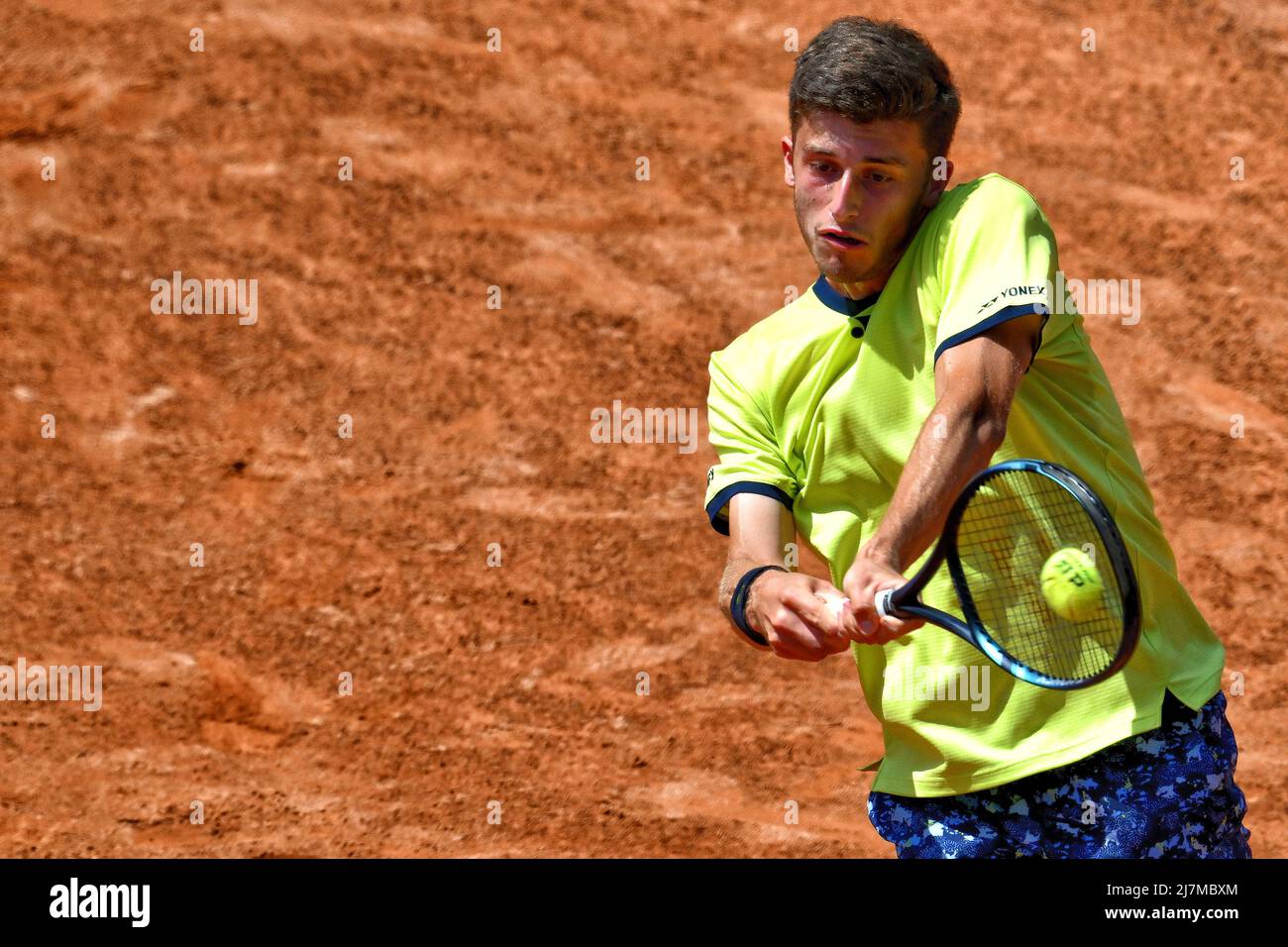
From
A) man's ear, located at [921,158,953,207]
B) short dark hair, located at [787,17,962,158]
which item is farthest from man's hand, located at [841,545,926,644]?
short dark hair, located at [787,17,962,158]

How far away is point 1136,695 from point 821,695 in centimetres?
337

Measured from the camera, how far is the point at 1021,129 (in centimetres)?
754

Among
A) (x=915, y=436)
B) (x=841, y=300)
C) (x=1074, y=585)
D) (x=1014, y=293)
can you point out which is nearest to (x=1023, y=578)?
(x=1074, y=585)

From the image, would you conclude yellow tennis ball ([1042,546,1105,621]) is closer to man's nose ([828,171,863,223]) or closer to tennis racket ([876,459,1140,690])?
tennis racket ([876,459,1140,690])

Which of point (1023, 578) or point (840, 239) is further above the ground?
point (840, 239)

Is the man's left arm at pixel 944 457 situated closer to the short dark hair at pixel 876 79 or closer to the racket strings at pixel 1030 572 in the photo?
the racket strings at pixel 1030 572

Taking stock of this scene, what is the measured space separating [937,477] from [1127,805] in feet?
2.20

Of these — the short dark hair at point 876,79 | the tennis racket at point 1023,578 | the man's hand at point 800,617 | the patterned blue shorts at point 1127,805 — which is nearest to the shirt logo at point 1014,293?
the tennis racket at point 1023,578

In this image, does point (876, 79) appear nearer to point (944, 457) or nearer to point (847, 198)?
point (847, 198)

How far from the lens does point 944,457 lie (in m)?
2.60

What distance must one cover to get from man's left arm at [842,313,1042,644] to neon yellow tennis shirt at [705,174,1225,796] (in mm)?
52

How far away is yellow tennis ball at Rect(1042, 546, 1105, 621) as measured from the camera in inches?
102

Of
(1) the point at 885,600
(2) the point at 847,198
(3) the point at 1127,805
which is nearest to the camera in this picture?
(1) the point at 885,600

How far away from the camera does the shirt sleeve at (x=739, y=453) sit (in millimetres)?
3023
